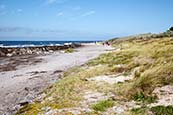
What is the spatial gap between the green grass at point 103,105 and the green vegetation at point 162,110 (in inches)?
70.9

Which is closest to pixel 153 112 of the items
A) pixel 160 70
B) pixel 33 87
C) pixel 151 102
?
pixel 151 102

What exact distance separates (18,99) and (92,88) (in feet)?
14.7

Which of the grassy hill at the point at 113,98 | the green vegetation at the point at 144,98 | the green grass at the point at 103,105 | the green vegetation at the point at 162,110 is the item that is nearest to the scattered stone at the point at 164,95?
the grassy hill at the point at 113,98

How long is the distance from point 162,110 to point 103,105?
2.35 meters

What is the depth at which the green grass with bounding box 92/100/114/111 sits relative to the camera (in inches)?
467

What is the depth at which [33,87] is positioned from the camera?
20.6m

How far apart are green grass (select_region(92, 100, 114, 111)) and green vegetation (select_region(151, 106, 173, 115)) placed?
1.80 meters

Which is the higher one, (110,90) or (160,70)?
(160,70)

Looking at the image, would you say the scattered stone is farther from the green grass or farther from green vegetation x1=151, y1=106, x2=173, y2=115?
the green grass

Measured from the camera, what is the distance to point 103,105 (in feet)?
40.0

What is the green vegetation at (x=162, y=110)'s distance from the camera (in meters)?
11.0

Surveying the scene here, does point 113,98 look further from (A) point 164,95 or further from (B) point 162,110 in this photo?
(B) point 162,110

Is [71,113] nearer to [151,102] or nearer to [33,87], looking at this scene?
[151,102]

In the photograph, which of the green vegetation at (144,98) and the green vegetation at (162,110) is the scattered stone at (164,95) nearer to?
the green vegetation at (144,98)
